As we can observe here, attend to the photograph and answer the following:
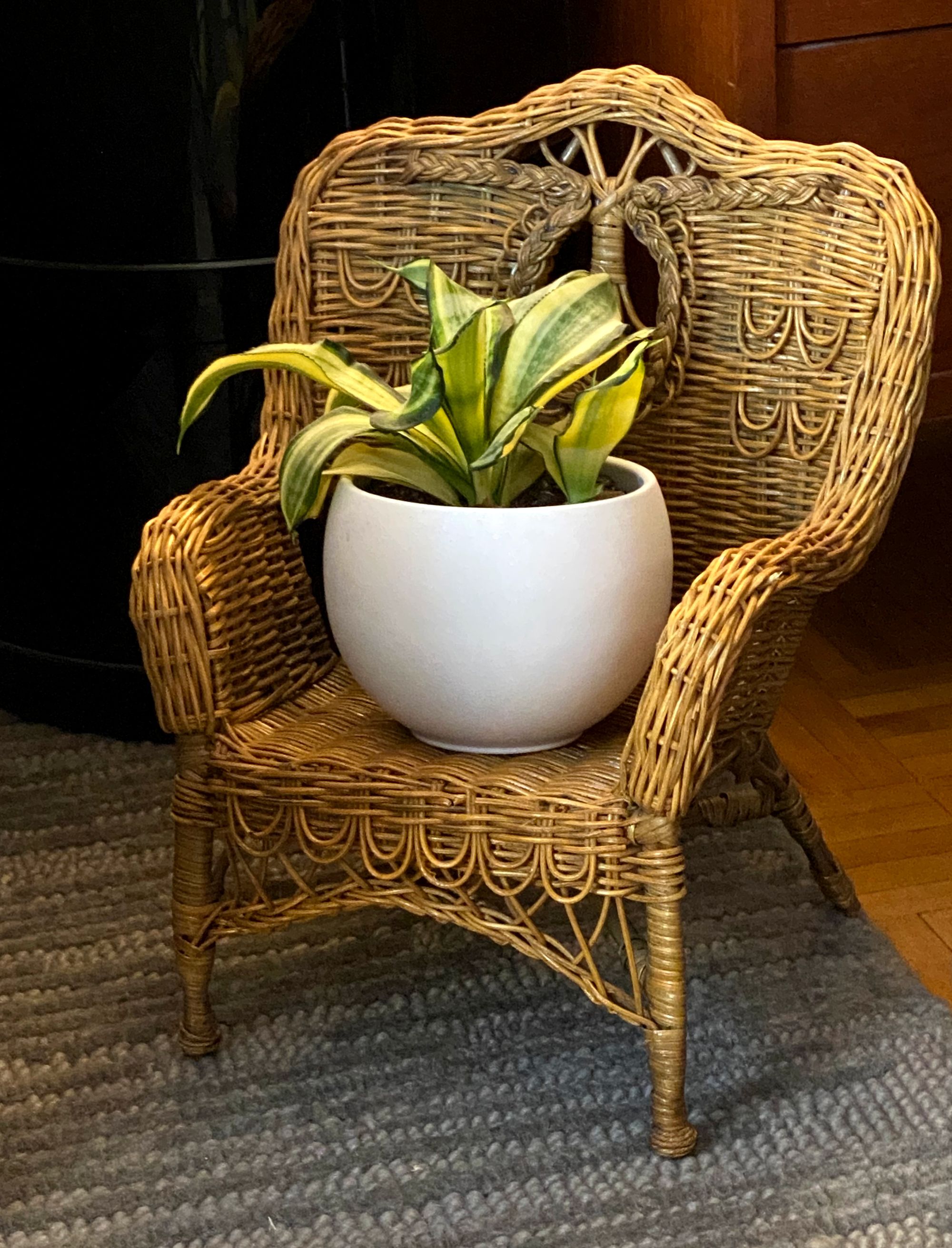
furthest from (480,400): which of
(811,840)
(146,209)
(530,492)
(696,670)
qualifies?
(146,209)

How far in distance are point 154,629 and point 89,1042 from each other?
45cm

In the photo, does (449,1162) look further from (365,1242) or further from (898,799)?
(898,799)

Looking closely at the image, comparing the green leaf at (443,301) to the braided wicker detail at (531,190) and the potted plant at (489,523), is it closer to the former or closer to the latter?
the potted plant at (489,523)

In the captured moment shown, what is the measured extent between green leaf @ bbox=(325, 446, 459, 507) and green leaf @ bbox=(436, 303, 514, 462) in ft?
0.18

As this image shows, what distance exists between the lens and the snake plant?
121 centimetres

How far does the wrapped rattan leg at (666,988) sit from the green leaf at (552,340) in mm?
364

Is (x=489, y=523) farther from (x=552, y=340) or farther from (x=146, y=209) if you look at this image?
(x=146, y=209)

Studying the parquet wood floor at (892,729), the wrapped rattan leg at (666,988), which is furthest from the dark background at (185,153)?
the wrapped rattan leg at (666,988)

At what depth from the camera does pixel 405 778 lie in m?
1.23

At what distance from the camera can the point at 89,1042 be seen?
1.44 meters

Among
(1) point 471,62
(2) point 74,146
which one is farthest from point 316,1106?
(1) point 471,62

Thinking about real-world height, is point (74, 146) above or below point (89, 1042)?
above

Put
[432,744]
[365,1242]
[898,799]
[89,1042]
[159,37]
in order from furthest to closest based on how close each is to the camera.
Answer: [898,799] → [159,37] → [89,1042] → [432,744] → [365,1242]

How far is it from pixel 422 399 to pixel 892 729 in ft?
3.54
